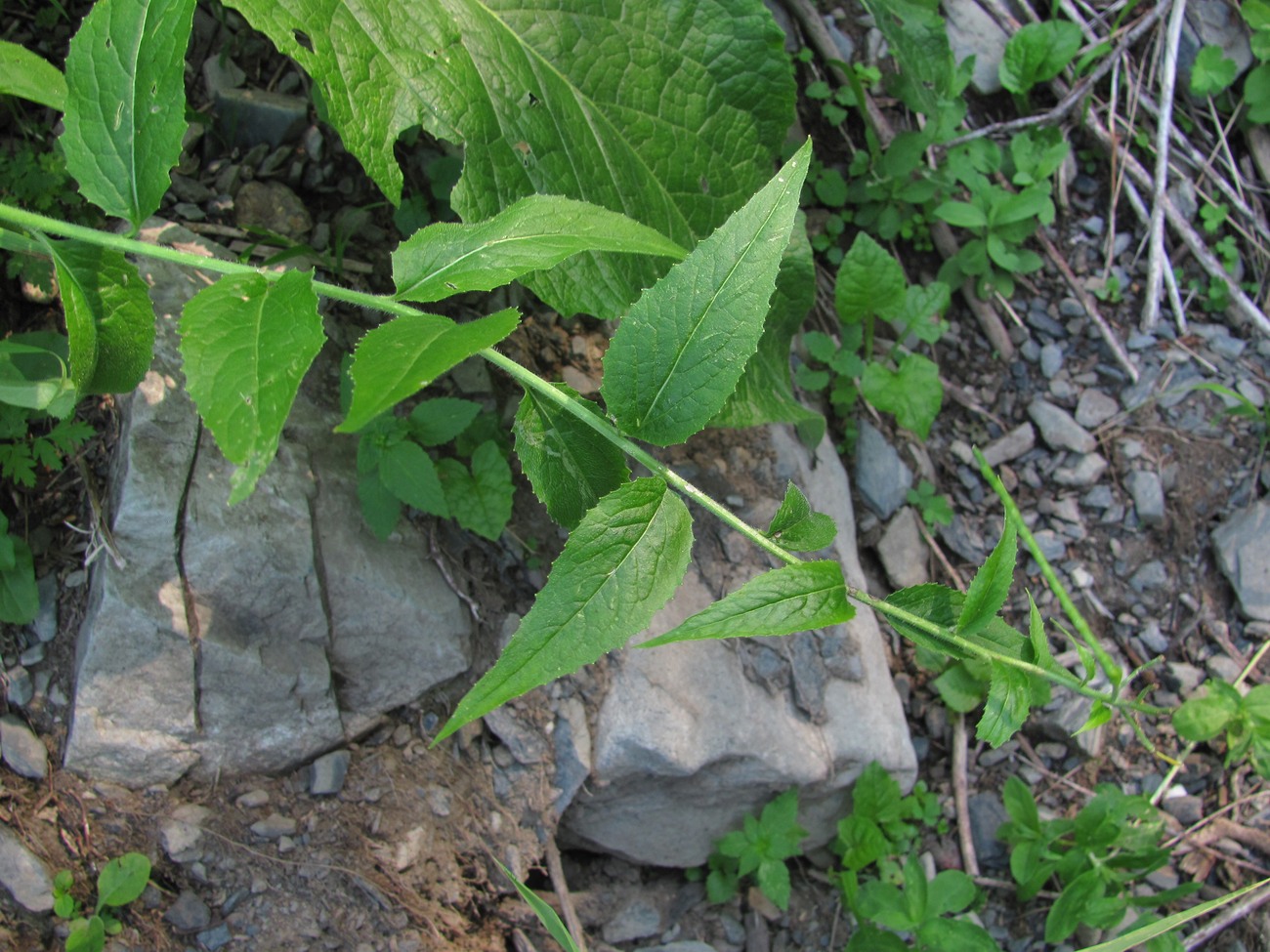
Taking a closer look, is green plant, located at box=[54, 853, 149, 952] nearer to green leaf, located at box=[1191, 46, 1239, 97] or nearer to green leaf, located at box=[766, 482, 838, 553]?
green leaf, located at box=[766, 482, 838, 553]

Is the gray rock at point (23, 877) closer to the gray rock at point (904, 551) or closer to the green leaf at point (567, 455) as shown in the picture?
the green leaf at point (567, 455)

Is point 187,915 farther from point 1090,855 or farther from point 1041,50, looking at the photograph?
point 1041,50

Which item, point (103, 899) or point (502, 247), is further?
point (103, 899)

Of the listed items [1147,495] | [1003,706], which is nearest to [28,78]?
[1003,706]

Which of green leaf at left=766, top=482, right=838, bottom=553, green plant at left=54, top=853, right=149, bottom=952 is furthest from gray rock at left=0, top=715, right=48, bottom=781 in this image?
green leaf at left=766, top=482, right=838, bottom=553

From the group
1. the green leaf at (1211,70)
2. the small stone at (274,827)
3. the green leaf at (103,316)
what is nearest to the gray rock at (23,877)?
the small stone at (274,827)

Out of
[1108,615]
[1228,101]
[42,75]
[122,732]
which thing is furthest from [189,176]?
[1228,101]
